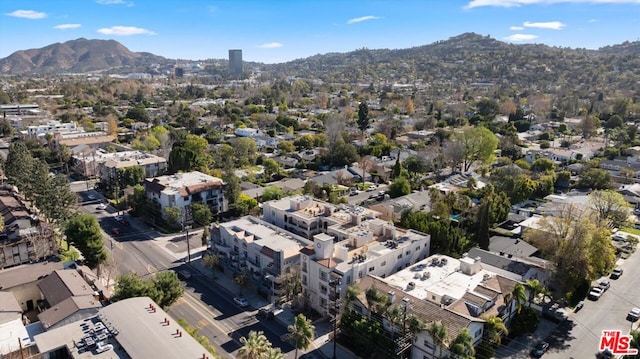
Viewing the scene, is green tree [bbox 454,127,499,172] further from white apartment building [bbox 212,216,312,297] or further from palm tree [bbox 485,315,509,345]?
palm tree [bbox 485,315,509,345]

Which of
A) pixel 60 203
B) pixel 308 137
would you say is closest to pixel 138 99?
pixel 308 137

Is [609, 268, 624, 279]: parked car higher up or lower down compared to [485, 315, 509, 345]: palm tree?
lower down

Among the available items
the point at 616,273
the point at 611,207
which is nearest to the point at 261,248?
the point at 616,273

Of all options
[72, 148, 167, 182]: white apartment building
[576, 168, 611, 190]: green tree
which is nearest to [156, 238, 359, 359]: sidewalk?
[72, 148, 167, 182]: white apartment building

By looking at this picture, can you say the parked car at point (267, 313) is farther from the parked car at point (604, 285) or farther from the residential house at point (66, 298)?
the parked car at point (604, 285)

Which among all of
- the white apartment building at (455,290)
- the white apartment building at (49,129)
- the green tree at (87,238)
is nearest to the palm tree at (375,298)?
the white apartment building at (455,290)

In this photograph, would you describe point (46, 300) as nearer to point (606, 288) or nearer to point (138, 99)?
point (606, 288)

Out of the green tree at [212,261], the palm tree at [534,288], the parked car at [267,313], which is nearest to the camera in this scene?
the palm tree at [534,288]
